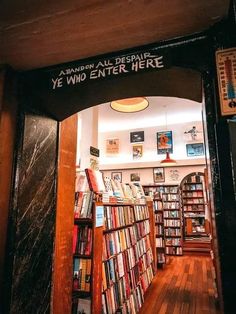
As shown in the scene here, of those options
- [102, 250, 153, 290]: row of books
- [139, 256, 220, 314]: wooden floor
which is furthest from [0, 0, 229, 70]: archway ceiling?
[139, 256, 220, 314]: wooden floor

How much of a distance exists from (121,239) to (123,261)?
276mm

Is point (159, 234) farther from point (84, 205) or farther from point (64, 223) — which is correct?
point (64, 223)

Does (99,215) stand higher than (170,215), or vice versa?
(99,215)

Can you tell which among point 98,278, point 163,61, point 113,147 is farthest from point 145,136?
point 163,61

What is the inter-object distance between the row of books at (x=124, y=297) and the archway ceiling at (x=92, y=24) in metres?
2.45

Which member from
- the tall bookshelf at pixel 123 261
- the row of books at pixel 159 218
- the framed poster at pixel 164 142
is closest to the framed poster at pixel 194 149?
the framed poster at pixel 164 142

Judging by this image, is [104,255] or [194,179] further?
[194,179]

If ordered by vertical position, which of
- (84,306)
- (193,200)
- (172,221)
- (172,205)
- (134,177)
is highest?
(134,177)

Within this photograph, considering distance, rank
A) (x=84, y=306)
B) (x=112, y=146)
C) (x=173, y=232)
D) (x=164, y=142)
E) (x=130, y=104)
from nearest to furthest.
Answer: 1. (x=84, y=306)
2. (x=130, y=104)
3. (x=173, y=232)
4. (x=164, y=142)
5. (x=112, y=146)

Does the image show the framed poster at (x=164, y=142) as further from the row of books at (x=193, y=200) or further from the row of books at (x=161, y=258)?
the row of books at (x=161, y=258)

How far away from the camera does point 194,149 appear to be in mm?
8484

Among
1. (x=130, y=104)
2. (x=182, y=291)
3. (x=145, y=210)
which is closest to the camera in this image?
(x=182, y=291)

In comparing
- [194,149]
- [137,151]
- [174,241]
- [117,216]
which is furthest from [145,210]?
[137,151]

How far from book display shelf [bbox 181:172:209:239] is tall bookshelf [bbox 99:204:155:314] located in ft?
16.8
